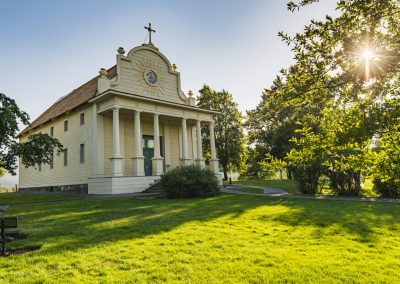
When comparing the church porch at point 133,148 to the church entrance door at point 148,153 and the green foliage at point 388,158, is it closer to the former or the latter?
the church entrance door at point 148,153

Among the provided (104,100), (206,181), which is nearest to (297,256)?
(206,181)

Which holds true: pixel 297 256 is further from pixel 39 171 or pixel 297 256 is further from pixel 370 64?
pixel 39 171

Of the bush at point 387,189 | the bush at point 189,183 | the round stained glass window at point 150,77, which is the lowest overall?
the bush at point 387,189

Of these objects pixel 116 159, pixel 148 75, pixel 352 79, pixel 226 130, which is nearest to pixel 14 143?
pixel 116 159

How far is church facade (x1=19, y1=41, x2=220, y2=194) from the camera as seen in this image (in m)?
18.6

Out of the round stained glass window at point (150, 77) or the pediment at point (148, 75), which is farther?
the round stained glass window at point (150, 77)

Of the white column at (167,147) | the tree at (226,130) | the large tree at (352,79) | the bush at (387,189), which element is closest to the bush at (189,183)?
the white column at (167,147)

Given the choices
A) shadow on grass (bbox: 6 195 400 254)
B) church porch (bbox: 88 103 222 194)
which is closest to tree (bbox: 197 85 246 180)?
church porch (bbox: 88 103 222 194)

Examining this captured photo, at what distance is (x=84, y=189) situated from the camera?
20203 mm

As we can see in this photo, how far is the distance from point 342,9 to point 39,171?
99.8 feet

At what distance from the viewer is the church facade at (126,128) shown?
1858 cm

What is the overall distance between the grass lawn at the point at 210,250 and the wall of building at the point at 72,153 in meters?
12.5

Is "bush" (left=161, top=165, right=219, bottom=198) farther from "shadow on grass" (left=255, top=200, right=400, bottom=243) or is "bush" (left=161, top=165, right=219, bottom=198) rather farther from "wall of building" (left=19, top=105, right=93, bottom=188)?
"wall of building" (left=19, top=105, right=93, bottom=188)

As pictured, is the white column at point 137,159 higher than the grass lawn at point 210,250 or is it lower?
higher
